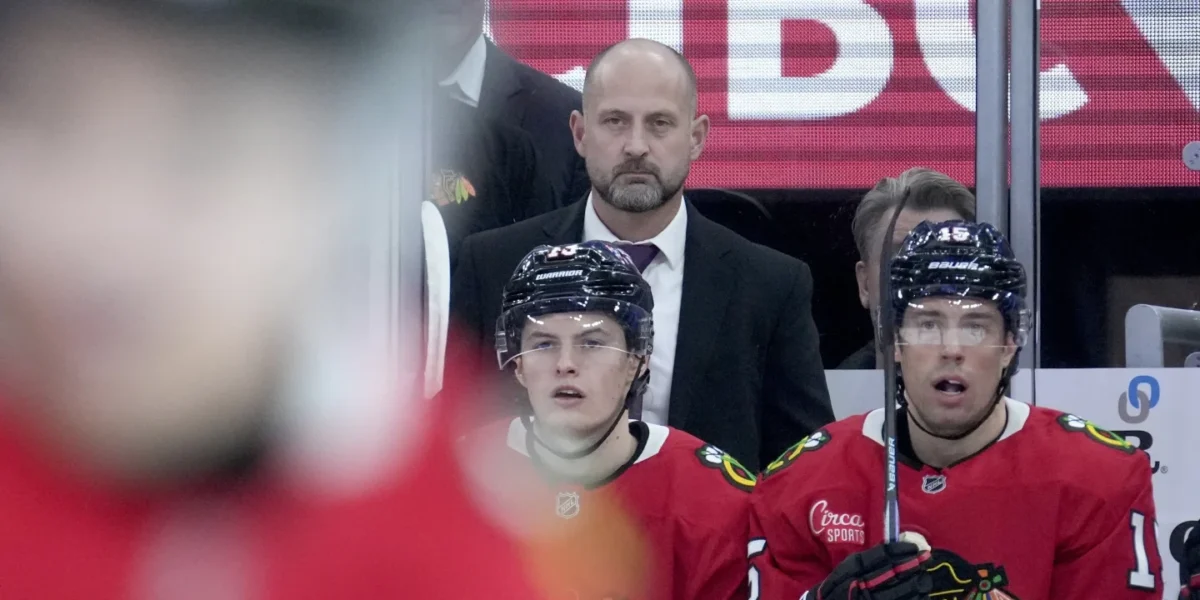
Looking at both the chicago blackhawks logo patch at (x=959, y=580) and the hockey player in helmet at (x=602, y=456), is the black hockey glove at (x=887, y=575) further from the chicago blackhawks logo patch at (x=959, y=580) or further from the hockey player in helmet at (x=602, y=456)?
the hockey player in helmet at (x=602, y=456)

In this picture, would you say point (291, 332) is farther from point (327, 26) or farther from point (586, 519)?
point (586, 519)

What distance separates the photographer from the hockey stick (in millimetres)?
1637

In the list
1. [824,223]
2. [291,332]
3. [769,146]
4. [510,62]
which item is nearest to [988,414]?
[824,223]

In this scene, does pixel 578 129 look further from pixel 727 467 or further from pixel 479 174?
pixel 727 467

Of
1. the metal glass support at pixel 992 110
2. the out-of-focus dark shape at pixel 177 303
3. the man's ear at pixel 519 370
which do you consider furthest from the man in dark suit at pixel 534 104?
the out-of-focus dark shape at pixel 177 303

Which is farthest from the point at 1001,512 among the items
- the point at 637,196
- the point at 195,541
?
the point at 195,541

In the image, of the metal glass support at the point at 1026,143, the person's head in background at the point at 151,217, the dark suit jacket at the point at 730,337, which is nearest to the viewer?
the person's head in background at the point at 151,217

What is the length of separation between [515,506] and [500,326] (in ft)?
0.84

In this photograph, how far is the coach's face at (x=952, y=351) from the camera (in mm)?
1721

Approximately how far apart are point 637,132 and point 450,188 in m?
0.30

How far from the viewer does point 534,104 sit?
2.09 m

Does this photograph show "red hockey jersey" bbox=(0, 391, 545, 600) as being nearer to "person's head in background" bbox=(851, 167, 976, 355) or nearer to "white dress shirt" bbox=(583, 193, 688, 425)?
"white dress shirt" bbox=(583, 193, 688, 425)

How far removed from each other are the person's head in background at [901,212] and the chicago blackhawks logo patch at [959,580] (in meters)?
0.46

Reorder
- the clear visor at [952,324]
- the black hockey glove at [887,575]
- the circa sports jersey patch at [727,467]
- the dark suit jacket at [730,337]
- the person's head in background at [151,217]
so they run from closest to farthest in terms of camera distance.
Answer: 1. the person's head in background at [151,217]
2. the black hockey glove at [887,575]
3. the clear visor at [952,324]
4. the circa sports jersey patch at [727,467]
5. the dark suit jacket at [730,337]
